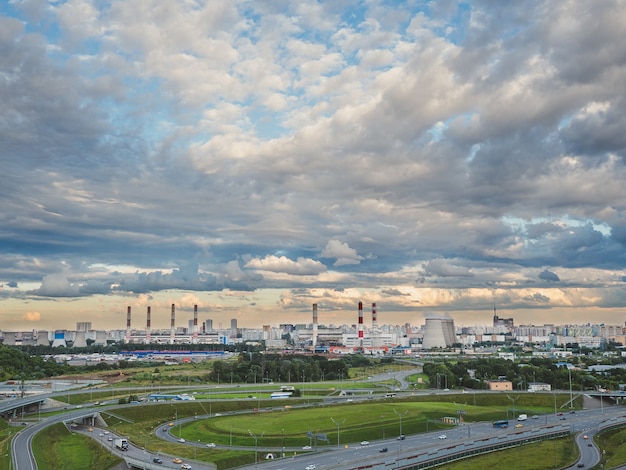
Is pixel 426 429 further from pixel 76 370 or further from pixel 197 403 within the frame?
pixel 76 370

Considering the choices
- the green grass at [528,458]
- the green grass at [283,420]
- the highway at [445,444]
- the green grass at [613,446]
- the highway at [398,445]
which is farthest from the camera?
the green grass at [283,420]

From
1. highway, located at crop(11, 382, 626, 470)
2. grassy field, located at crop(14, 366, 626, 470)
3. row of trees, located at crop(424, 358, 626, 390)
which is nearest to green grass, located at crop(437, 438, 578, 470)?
grassy field, located at crop(14, 366, 626, 470)

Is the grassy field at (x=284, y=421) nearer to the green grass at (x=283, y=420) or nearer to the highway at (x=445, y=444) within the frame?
the green grass at (x=283, y=420)

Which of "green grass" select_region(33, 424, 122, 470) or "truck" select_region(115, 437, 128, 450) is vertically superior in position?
"truck" select_region(115, 437, 128, 450)

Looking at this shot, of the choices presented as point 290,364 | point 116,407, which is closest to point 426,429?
point 116,407

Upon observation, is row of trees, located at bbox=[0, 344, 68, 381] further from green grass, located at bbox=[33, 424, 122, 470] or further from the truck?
the truck

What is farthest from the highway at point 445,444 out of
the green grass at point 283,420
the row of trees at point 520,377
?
the row of trees at point 520,377
